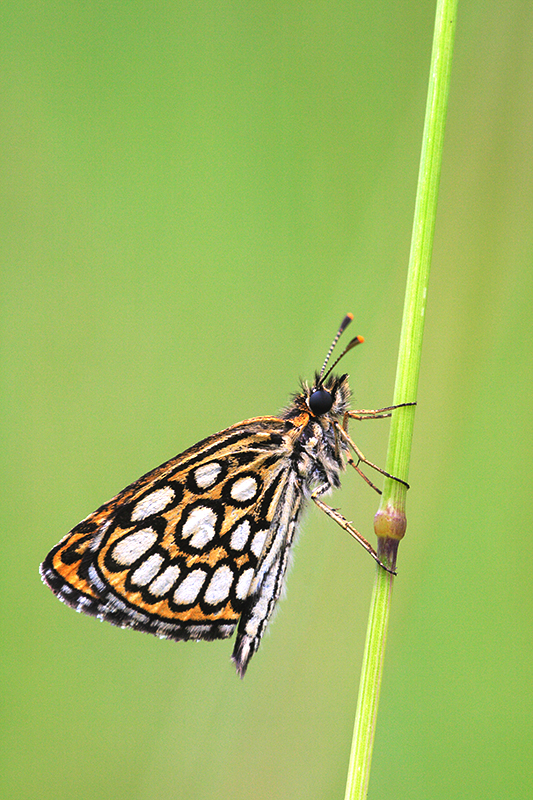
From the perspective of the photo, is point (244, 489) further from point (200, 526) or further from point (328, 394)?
point (328, 394)

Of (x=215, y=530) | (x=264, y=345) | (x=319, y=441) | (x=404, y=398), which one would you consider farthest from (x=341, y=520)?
(x=264, y=345)

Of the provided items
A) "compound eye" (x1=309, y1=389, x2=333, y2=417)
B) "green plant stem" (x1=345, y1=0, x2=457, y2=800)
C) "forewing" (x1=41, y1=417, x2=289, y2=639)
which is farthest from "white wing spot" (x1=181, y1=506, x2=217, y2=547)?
"green plant stem" (x1=345, y1=0, x2=457, y2=800)

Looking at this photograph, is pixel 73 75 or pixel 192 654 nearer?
pixel 192 654

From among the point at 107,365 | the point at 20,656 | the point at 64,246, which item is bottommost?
→ the point at 20,656

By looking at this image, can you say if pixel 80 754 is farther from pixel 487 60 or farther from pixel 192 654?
pixel 487 60

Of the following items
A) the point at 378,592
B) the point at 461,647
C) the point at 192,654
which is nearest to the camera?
the point at 378,592

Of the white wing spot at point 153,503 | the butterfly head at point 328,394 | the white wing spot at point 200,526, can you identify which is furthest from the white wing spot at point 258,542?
the butterfly head at point 328,394

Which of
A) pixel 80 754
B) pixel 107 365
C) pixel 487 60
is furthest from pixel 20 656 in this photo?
pixel 487 60
